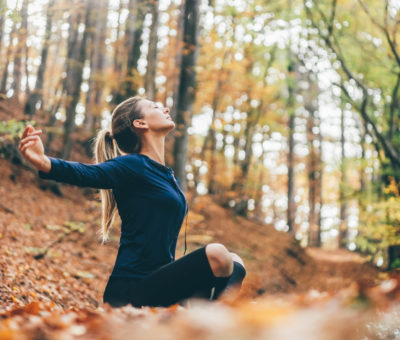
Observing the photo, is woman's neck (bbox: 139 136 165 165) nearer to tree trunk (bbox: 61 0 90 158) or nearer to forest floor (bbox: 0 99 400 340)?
forest floor (bbox: 0 99 400 340)

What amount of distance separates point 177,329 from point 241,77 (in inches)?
629

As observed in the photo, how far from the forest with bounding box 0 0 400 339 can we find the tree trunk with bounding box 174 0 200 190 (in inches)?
1.1

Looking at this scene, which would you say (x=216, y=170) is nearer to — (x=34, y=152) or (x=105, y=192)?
(x=105, y=192)

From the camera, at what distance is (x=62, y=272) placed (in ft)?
20.4

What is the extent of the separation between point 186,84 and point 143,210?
18.9ft

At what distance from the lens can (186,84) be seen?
813cm

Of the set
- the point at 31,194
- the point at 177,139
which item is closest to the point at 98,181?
the point at 177,139

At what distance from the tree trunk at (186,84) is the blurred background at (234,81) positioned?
2cm

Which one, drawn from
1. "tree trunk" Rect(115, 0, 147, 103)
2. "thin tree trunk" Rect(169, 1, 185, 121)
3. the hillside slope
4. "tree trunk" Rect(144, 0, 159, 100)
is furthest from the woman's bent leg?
"tree trunk" Rect(115, 0, 147, 103)

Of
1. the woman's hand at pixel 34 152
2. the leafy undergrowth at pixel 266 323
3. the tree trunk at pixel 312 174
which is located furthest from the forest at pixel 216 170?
the tree trunk at pixel 312 174

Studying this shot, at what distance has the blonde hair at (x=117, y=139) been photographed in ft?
10.3

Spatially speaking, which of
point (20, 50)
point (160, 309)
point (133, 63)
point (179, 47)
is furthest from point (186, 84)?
point (160, 309)

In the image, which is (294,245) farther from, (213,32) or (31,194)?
(31,194)

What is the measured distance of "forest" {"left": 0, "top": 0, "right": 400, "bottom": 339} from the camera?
1.42m
